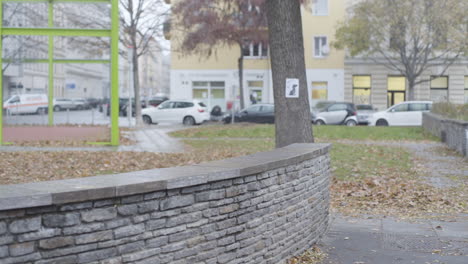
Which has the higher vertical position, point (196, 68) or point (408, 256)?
point (196, 68)

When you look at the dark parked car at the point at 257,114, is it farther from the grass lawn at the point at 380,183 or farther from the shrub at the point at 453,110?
the grass lawn at the point at 380,183

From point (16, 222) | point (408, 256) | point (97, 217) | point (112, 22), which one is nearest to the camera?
point (16, 222)

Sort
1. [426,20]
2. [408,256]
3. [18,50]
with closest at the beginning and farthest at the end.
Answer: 1. [408,256]
2. [18,50]
3. [426,20]

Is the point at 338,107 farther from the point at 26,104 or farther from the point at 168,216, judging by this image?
the point at 168,216

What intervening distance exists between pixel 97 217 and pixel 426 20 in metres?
40.8

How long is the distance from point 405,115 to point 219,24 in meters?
11.9

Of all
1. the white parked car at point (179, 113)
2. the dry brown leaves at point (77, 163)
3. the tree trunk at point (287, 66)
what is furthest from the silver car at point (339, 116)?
the tree trunk at point (287, 66)

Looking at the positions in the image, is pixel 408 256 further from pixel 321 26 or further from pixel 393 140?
pixel 321 26

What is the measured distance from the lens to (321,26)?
169 feet

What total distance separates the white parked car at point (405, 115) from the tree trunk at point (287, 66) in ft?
77.4

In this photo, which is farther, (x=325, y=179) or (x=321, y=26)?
(x=321, y=26)

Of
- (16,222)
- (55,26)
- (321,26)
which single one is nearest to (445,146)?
(55,26)

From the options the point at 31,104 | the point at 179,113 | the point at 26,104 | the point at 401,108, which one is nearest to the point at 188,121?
the point at 179,113

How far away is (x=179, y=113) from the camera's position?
39500mm
